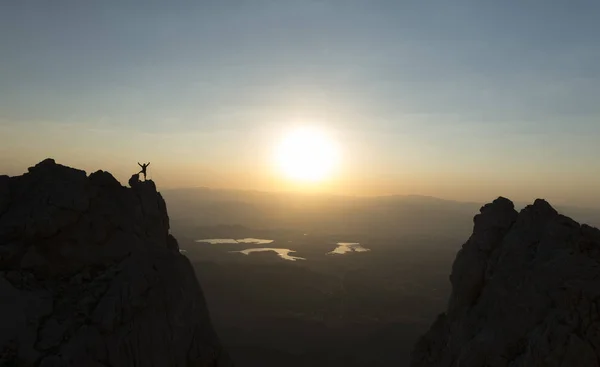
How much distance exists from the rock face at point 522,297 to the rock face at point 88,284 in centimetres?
1426

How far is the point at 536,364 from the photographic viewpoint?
1788 centimetres

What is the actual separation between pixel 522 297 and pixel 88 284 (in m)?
22.9

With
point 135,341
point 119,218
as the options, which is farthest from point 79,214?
point 135,341

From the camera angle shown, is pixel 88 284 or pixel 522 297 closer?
pixel 522 297

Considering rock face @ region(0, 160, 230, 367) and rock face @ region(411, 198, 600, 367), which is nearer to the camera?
rock face @ region(411, 198, 600, 367)

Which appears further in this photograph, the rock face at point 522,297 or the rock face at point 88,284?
the rock face at point 88,284

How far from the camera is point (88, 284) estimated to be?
2283cm

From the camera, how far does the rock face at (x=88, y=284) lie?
19.7 metres

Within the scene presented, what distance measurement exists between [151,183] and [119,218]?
5112mm

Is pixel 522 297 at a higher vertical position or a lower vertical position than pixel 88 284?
higher

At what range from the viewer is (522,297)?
2045cm

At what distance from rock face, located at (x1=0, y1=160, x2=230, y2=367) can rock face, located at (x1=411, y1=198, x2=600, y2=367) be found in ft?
46.8

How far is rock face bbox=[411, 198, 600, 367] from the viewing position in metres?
18.2

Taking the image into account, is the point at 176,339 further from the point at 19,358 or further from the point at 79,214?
the point at 79,214
